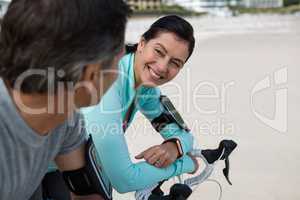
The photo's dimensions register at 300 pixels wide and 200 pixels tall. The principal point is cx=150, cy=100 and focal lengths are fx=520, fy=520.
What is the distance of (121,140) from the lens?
176 centimetres

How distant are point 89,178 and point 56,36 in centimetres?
47

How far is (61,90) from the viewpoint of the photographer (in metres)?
1.14

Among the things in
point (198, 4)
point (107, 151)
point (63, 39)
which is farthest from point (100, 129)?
point (198, 4)

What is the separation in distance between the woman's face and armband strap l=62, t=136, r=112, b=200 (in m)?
0.62

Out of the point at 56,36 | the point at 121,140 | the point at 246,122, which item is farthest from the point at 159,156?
the point at 246,122

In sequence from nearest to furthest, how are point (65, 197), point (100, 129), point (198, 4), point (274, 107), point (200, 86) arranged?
point (65, 197)
point (100, 129)
point (274, 107)
point (200, 86)
point (198, 4)

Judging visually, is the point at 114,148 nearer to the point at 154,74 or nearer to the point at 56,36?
the point at 154,74

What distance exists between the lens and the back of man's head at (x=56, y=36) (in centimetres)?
106

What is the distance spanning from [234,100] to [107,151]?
383cm

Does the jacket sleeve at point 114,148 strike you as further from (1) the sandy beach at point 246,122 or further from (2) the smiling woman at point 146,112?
(1) the sandy beach at point 246,122

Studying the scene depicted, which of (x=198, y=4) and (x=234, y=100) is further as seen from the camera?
(x=198, y=4)

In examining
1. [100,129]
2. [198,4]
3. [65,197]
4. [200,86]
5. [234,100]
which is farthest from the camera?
[198,4]

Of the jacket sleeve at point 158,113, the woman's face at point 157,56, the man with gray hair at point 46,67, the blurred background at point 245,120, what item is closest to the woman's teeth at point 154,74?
the woman's face at point 157,56

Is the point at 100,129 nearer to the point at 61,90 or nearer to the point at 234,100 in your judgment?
the point at 61,90
